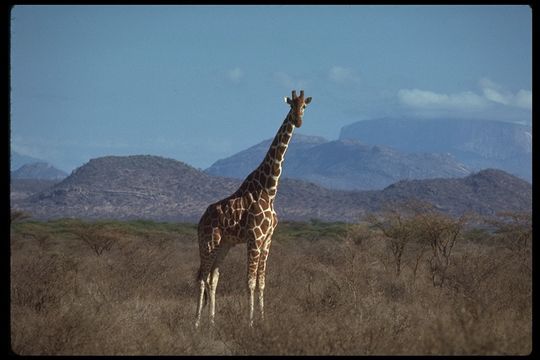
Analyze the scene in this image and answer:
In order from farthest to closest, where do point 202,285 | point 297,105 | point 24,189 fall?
point 24,189 → point 202,285 → point 297,105

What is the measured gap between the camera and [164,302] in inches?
579

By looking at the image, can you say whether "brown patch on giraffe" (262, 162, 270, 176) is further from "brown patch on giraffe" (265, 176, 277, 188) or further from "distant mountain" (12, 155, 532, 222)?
"distant mountain" (12, 155, 532, 222)

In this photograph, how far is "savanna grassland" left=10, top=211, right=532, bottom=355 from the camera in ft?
28.3

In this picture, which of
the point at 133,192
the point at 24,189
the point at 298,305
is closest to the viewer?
the point at 298,305

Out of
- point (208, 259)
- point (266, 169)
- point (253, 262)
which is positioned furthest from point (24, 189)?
point (253, 262)

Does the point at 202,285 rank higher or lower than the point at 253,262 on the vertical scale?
lower

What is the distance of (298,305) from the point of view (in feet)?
41.0

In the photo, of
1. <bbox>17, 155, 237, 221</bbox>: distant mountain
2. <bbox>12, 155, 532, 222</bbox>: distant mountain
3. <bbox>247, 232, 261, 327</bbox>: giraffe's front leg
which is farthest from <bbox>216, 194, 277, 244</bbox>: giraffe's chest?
<bbox>17, 155, 237, 221</bbox>: distant mountain

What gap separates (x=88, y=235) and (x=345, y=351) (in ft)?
64.5

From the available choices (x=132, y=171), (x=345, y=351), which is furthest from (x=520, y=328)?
(x=132, y=171)

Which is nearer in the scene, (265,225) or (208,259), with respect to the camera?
(265,225)

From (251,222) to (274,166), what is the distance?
37.7 inches

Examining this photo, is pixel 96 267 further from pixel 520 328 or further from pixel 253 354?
pixel 520 328

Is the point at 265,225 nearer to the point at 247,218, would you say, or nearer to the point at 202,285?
the point at 247,218
